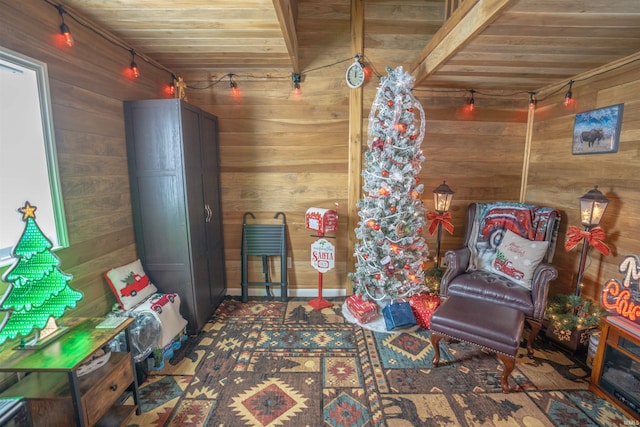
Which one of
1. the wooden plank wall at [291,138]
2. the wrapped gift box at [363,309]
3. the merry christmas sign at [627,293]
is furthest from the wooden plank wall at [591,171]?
the wooden plank wall at [291,138]

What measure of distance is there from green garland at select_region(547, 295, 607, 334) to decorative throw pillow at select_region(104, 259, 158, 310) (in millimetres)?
3389

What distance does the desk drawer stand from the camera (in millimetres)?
1445

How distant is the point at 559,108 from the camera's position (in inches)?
117

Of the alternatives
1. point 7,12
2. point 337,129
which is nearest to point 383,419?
point 337,129

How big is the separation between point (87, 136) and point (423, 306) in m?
3.07

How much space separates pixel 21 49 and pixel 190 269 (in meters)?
1.75

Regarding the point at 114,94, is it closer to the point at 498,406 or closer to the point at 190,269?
the point at 190,269

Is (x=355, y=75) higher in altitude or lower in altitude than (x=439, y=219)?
higher

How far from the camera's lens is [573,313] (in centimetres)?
242

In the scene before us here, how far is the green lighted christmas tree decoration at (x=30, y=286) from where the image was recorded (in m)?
1.40

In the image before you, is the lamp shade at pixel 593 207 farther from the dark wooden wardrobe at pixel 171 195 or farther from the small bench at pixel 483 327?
the dark wooden wardrobe at pixel 171 195

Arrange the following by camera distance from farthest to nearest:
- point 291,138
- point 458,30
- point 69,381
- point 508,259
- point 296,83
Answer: point 291,138 → point 296,83 → point 508,259 → point 458,30 → point 69,381

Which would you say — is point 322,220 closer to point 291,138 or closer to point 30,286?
point 291,138

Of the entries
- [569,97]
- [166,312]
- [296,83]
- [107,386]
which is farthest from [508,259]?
[107,386]
